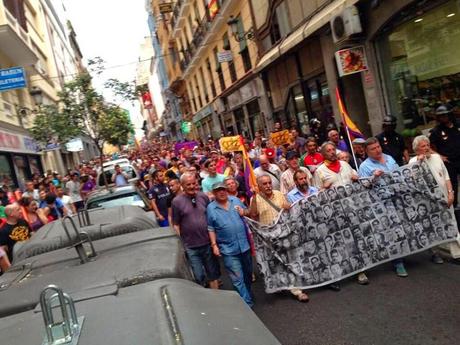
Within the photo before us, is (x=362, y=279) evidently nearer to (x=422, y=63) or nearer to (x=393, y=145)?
(x=393, y=145)

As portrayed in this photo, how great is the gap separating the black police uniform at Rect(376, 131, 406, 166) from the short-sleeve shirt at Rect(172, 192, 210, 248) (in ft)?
11.8

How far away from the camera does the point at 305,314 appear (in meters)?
4.69

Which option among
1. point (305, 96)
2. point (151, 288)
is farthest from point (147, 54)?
point (151, 288)

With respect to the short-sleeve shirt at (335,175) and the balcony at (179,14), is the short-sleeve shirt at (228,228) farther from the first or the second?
the balcony at (179,14)

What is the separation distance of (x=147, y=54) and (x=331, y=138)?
9115 cm

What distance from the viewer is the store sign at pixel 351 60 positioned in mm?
11352

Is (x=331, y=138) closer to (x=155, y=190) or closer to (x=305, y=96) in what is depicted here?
(x=155, y=190)

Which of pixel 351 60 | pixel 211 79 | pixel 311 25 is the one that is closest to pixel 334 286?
pixel 351 60

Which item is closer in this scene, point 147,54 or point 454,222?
point 454,222

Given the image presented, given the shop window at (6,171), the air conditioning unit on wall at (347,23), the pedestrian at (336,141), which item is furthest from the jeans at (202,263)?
the shop window at (6,171)

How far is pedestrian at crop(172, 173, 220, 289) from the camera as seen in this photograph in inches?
215

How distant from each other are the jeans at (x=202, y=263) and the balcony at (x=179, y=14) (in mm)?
28056

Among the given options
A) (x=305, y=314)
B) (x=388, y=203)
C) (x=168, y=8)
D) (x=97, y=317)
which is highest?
(x=168, y=8)

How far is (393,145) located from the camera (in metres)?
7.56
